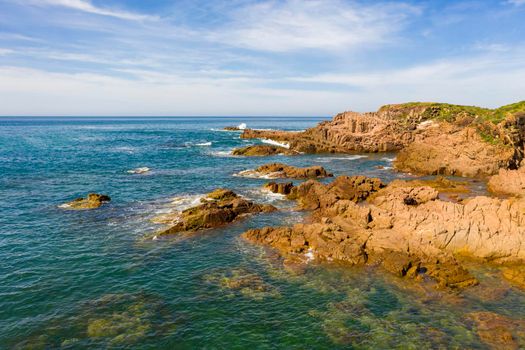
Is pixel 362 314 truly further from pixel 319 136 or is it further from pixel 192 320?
pixel 319 136

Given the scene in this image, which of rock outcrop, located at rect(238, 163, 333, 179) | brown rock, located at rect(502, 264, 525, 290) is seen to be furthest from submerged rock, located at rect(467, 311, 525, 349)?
rock outcrop, located at rect(238, 163, 333, 179)

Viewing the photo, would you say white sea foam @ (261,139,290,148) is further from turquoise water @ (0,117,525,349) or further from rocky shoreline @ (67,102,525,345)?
turquoise water @ (0,117,525,349)

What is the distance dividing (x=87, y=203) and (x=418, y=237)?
1509 inches

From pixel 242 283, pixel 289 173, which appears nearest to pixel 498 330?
pixel 242 283

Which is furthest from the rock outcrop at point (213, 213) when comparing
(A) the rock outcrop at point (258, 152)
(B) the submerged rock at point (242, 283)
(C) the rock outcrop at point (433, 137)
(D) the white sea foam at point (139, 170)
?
(A) the rock outcrop at point (258, 152)

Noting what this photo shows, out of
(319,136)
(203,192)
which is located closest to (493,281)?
Result: (203,192)

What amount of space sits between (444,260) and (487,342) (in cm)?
A: 891

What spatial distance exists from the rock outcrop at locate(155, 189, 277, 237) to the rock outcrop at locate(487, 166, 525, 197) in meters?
31.2

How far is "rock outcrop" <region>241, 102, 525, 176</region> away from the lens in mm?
61344

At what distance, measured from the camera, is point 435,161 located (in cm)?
6400

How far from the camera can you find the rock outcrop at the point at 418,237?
27844 mm

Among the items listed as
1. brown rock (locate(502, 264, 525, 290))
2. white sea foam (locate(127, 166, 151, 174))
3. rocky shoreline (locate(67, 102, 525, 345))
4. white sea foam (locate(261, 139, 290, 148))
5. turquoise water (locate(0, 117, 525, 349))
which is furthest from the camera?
white sea foam (locate(261, 139, 290, 148))

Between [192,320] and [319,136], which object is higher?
[319,136]

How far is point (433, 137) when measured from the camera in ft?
235
